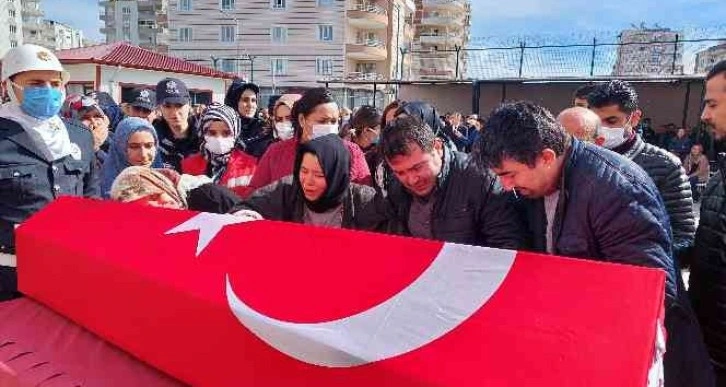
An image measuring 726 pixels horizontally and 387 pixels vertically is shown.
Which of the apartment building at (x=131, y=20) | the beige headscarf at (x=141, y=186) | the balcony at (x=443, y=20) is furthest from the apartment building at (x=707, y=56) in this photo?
the apartment building at (x=131, y=20)

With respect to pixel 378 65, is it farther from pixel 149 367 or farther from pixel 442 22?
pixel 149 367

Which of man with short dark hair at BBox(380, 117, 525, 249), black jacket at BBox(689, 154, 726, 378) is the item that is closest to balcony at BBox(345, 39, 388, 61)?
man with short dark hair at BBox(380, 117, 525, 249)

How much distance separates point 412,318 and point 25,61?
7.16 ft

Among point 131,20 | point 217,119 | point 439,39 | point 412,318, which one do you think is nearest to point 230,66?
point 439,39

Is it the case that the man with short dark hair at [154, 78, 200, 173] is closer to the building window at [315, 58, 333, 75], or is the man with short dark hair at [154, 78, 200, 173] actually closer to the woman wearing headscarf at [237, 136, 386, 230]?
the woman wearing headscarf at [237, 136, 386, 230]

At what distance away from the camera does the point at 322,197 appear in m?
2.25

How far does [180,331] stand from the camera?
4.56 feet

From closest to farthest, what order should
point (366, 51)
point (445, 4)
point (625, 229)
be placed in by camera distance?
point (625, 229) → point (366, 51) → point (445, 4)

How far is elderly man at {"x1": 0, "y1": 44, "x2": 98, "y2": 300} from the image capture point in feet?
7.29

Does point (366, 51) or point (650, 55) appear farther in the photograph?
point (366, 51)

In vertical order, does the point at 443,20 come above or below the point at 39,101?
above

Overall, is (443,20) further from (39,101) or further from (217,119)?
(39,101)

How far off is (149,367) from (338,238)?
0.65 metres

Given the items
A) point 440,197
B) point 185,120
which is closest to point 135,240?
point 440,197
